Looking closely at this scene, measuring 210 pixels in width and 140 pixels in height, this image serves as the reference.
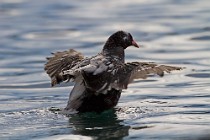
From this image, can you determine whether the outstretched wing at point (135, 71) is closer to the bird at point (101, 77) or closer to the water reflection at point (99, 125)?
the bird at point (101, 77)

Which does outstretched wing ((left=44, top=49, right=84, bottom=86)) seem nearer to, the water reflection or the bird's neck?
the bird's neck

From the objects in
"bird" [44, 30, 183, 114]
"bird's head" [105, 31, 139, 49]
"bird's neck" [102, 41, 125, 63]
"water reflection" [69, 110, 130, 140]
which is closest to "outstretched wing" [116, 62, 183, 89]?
"bird" [44, 30, 183, 114]

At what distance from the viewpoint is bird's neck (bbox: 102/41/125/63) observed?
36.8ft

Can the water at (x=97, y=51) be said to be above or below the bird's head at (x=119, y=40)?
below

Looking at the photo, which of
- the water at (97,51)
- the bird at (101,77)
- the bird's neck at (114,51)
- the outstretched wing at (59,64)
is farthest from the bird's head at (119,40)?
the water at (97,51)

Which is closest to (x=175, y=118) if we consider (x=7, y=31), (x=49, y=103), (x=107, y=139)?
(x=107, y=139)

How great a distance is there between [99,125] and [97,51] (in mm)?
6322

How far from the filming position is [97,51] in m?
16.2

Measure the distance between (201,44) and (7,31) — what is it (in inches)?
178

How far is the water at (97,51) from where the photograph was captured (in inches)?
387

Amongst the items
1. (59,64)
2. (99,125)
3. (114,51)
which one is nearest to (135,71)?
(99,125)

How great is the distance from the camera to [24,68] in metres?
14.8

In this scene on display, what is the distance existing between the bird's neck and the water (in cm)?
63

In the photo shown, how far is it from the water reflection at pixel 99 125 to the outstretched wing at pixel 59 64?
914mm
